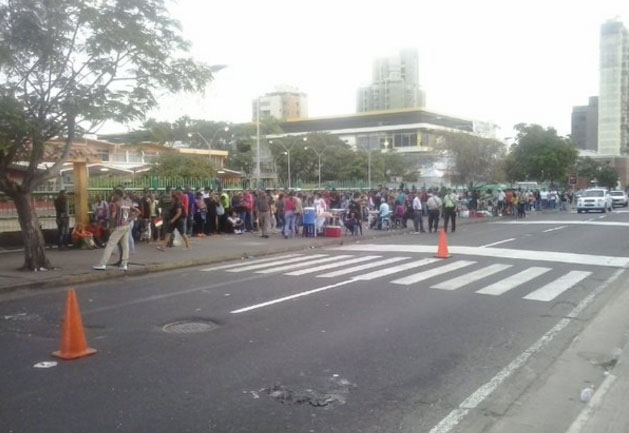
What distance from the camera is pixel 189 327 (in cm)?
832

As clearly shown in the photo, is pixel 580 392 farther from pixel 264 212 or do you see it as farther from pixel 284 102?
pixel 284 102

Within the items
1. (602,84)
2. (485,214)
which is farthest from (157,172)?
(602,84)

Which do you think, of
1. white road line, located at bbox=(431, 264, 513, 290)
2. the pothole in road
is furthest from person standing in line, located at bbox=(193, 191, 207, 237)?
the pothole in road

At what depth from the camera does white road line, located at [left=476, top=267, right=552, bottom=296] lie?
10.9 meters

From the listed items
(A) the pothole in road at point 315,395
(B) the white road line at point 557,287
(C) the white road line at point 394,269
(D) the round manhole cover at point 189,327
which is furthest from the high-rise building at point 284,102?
(A) the pothole in road at point 315,395

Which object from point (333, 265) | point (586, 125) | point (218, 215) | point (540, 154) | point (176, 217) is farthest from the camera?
point (586, 125)

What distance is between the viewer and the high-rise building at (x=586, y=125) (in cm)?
16725

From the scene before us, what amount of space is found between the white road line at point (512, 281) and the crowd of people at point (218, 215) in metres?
7.96

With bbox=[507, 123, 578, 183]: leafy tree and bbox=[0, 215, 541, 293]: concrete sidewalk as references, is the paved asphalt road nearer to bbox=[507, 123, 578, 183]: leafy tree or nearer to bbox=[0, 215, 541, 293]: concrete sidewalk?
bbox=[0, 215, 541, 293]: concrete sidewalk

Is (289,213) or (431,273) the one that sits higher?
(289,213)

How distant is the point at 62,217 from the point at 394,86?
158021mm

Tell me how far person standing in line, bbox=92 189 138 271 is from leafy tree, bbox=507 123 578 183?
48.8 meters

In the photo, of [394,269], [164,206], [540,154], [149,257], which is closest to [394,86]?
[540,154]

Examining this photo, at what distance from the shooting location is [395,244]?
2045cm
